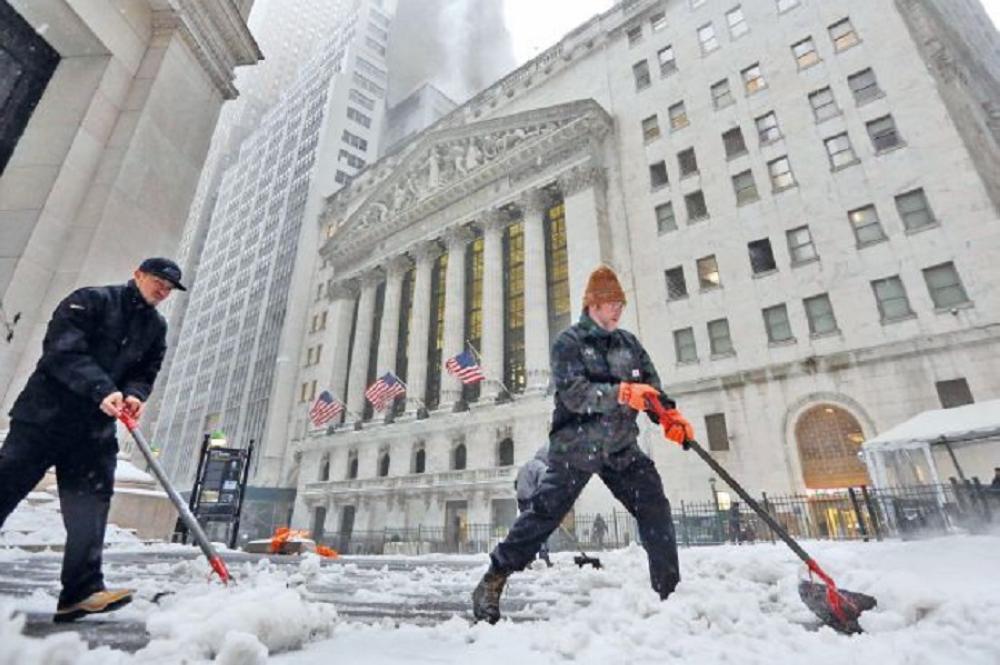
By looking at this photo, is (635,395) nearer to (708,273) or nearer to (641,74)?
(708,273)

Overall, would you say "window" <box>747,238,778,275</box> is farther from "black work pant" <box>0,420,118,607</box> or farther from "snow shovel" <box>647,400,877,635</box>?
"black work pant" <box>0,420,118,607</box>

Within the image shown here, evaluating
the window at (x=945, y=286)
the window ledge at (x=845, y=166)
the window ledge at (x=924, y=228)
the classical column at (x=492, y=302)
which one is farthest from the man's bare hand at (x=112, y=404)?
the window ledge at (x=845, y=166)

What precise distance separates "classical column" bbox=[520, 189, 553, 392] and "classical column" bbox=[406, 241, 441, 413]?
844 centimetres

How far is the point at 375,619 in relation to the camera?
10.4ft

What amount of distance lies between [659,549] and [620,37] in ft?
121

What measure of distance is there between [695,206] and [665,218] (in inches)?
63.5

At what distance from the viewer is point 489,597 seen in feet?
10.4

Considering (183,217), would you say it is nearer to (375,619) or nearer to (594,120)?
(375,619)

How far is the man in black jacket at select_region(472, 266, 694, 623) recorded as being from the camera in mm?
3391

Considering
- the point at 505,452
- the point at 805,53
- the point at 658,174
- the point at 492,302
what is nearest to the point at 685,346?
the point at 658,174

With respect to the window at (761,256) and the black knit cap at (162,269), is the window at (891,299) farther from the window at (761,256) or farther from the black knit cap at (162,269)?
the black knit cap at (162,269)

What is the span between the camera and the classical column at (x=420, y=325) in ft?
109

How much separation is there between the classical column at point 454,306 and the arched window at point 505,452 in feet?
14.1

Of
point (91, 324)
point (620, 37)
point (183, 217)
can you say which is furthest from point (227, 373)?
point (91, 324)
